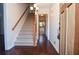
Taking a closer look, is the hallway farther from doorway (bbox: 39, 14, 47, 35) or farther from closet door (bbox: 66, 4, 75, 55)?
closet door (bbox: 66, 4, 75, 55)

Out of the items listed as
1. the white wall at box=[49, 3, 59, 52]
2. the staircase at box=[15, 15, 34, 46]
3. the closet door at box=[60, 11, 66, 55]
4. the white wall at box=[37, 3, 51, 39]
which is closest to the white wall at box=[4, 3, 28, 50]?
the staircase at box=[15, 15, 34, 46]

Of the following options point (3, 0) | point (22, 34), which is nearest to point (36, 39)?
point (22, 34)

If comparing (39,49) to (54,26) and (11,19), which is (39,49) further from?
(11,19)

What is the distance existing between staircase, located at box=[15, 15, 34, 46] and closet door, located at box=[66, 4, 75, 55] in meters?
0.56

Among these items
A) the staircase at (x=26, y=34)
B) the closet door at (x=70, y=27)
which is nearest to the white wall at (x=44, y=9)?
the staircase at (x=26, y=34)

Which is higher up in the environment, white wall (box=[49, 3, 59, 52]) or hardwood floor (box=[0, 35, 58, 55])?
white wall (box=[49, 3, 59, 52])

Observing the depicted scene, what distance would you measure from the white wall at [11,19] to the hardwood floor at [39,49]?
0.33 ft

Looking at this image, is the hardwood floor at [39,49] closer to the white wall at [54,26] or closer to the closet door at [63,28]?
the white wall at [54,26]

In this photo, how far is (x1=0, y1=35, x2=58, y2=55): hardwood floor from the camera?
2309 millimetres

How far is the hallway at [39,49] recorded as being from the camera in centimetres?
231

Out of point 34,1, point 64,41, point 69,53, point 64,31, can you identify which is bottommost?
point 69,53

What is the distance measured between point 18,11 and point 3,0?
277 millimetres

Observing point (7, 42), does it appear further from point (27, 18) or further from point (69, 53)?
point (69, 53)

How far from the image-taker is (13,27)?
2.34 meters
